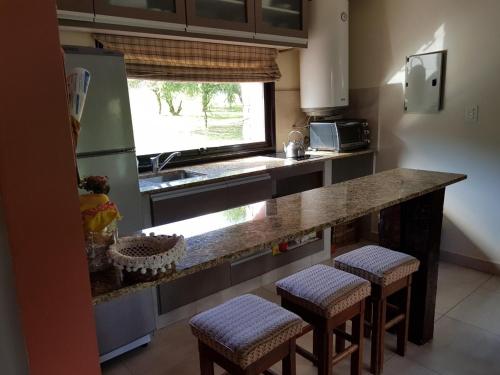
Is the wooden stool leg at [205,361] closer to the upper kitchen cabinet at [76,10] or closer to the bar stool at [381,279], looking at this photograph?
the bar stool at [381,279]

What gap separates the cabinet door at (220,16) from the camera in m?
2.45

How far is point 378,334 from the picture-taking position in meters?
1.88

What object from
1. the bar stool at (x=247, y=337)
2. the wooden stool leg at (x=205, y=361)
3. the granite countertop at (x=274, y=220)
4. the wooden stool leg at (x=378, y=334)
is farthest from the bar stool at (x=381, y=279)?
the wooden stool leg at (x=205, y=361)

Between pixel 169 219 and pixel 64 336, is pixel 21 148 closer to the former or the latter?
pixel 64 336

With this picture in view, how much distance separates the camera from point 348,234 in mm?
3779

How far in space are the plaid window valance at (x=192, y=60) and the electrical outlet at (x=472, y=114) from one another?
1551 mm

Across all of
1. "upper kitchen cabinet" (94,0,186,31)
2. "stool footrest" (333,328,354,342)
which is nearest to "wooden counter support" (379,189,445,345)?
"stool footrest" (333,328,354,342)

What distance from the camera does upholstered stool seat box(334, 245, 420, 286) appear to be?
1774mm

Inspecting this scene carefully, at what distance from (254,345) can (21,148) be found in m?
0.89

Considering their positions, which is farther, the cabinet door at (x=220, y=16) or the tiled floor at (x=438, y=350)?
the cabinet door at (x=220, y=16)

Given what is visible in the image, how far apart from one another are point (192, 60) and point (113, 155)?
1181 millimetres

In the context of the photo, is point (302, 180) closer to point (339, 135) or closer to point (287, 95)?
point (339, 135)

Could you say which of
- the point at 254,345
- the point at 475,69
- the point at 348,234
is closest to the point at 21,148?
the point at 254,345

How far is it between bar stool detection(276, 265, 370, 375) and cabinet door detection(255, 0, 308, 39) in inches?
76.3
